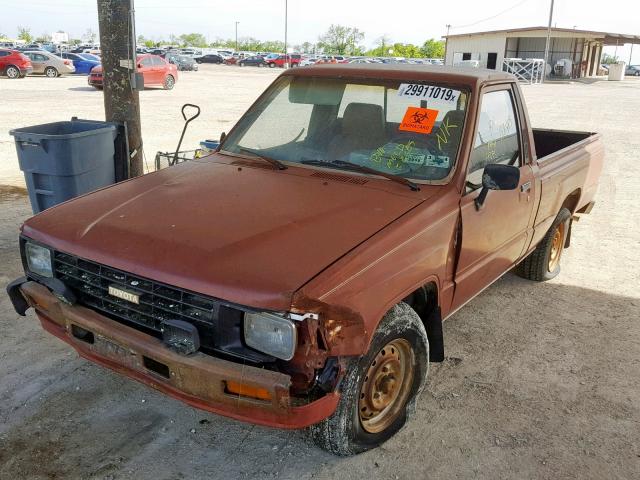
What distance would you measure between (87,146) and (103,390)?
113 inches

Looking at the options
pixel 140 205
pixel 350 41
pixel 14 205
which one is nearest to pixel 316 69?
pixel 140 205

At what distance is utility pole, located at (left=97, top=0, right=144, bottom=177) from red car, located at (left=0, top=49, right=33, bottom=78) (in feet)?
82.5

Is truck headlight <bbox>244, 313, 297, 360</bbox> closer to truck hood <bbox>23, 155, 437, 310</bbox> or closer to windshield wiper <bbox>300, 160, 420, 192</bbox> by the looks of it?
truck hood <bbox>23, 155, 437, 310</bbox>

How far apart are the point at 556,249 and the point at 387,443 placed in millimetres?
3137

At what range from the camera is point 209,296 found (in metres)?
2.42

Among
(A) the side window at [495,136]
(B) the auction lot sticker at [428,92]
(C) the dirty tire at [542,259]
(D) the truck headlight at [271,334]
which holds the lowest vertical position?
(C) the dirty tire at [542,259]

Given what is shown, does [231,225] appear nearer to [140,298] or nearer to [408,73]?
[140,298]

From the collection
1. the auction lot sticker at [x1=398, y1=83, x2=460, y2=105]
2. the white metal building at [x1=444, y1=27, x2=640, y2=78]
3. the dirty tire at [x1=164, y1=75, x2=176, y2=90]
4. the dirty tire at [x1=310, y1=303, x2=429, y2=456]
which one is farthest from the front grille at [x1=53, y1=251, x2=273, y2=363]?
the white metal building at [x1=444, y1=27, x2=640, y2=78]

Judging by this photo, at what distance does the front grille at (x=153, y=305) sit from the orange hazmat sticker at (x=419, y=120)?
1707mm

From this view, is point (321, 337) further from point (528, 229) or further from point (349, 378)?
point (528, 229)

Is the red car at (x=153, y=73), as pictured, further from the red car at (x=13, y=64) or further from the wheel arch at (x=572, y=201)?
the wheel arch at (x=572, y=201)

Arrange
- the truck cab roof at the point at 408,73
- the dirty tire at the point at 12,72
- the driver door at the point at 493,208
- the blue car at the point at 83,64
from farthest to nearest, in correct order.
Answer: the blue car at the point at 83,64 → the dirty tire at the point at 12,72 → the truck cab roof at the point at 408,73 → the driver door at the point at 493,208

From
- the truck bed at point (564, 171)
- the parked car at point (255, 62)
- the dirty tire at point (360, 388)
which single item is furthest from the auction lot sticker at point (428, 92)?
the parked car at point (255, 62)

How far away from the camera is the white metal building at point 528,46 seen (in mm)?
50125
